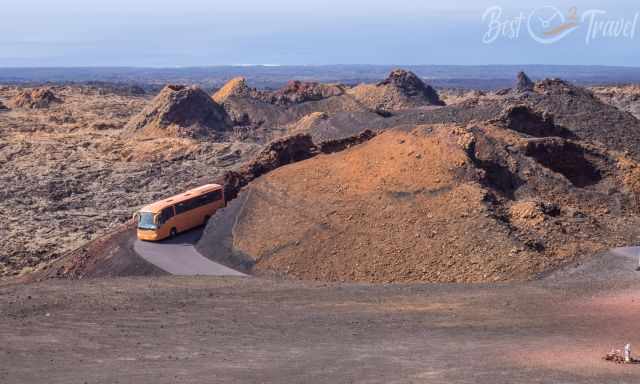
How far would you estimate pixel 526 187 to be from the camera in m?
26.1

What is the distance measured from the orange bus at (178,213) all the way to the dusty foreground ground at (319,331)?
472cm

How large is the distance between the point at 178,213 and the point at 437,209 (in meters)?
9.47

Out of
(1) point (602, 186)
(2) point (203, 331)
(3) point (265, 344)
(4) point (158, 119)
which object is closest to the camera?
(3) point (265, 344)

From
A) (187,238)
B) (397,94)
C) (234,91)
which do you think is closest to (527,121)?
(187,238)

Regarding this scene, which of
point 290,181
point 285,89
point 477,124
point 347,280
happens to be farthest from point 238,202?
point 285,89

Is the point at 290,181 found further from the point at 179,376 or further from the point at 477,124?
the point at 179,376

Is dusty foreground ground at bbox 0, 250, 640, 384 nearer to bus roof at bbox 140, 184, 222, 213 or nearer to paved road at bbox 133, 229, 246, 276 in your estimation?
paved road at bbox 133, 229, 246, 276

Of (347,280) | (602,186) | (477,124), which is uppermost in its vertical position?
(477,124)

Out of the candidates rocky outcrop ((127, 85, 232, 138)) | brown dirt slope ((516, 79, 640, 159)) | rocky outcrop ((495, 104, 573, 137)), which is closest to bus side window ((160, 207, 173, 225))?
rocky outcrop ((495, 104, 573, 137))

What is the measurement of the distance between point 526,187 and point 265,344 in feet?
43.1

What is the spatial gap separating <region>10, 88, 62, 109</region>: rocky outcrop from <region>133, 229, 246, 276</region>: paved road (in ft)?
211

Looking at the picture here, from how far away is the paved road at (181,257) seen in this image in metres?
24.6

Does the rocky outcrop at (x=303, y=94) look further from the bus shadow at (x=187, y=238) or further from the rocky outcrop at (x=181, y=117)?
the bus shadow at (x=187, y=238)

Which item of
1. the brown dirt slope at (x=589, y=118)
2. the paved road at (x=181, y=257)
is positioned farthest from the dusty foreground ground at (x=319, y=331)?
the brown dirt slope at (x=589, y=118)
